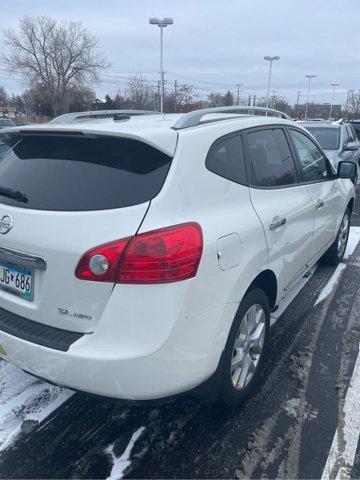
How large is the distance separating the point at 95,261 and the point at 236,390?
1.29m

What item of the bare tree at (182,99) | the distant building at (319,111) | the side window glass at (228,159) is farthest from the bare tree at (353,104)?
the side window glass at (228,159)

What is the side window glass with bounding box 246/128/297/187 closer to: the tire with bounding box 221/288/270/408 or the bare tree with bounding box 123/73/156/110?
the tire with bounding box 221/288/270/408

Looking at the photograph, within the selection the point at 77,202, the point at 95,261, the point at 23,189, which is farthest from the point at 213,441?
the point at 23,189

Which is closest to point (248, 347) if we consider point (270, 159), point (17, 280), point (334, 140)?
point (270, 159)

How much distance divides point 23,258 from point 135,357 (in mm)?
772

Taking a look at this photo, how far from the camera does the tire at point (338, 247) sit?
5.18 m

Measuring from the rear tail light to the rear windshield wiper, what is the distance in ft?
1.96

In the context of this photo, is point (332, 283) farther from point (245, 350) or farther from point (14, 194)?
point (14, 194)

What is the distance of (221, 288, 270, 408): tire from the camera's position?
2.44 m

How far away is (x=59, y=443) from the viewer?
8.07 feet

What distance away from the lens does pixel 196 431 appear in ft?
8.38

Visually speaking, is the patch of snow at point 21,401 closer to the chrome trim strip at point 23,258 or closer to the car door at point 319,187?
the chrome trim strip at point 23,258

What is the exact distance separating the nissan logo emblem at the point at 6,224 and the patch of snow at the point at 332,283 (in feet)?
10.4

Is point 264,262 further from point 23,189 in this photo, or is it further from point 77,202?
point 23,189
